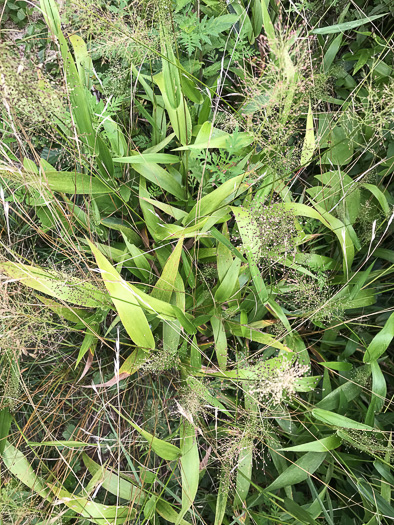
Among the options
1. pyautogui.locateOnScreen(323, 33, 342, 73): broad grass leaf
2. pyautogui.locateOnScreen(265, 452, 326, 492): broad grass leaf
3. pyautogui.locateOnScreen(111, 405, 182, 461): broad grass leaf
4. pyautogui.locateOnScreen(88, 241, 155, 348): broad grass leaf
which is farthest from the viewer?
pyautogui.locateOnScreen(323, 33, 342, 73): broad grass leaf

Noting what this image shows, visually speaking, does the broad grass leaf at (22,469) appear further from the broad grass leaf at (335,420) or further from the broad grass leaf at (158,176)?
the broad grass leaf at (158,176)

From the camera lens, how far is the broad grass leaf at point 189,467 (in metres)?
0.95

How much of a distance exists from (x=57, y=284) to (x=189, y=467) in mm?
548

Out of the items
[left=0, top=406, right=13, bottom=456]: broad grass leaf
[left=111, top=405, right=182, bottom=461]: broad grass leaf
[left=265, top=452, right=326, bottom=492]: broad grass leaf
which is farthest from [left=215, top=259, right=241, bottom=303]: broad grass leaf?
[left=0, top=406, right=13, bottom=456]: broad grass leaf

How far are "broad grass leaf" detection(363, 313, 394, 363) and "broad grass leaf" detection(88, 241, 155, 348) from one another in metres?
0.56

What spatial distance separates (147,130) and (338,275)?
735 millimetres

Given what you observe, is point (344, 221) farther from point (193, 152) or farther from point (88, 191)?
point (88, 191)

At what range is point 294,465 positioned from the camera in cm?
102

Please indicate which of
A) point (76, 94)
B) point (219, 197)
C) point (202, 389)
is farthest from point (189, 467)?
point (76, 94)

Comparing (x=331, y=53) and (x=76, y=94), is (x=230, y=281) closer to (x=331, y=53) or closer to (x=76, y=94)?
(x=76, y=94)

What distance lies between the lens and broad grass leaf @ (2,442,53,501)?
1.08m

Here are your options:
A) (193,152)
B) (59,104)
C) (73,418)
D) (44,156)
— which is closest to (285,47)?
(193,152)

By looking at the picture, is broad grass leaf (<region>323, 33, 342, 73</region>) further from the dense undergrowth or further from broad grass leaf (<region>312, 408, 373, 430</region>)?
broad grass leaf (<region>312, 408, 373, 430</region>)

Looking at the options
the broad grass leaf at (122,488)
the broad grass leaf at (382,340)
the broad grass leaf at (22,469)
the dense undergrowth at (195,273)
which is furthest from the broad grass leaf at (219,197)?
the broad grass leaf at (22,469)
